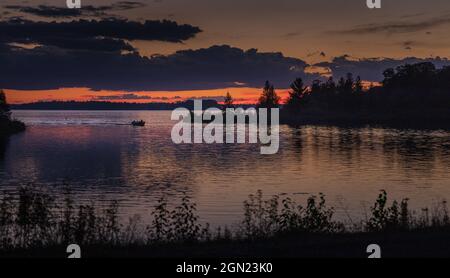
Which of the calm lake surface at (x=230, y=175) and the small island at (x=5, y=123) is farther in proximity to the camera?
the small island at (x=5, y=123)

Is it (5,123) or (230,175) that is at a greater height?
(5,123)

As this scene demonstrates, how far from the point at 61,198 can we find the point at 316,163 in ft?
137

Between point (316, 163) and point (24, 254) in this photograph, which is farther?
point (316, 163)

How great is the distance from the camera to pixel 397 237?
70.8ft

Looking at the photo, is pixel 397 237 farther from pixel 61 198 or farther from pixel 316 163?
pixel 316 163

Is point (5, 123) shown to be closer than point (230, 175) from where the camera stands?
No

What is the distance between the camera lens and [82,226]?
906 inches

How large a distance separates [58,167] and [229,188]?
30.7 metres

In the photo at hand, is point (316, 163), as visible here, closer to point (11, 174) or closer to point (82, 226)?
point (11, 174)

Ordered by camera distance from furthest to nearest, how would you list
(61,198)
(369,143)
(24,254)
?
(369,143), (61,198), (24,254)

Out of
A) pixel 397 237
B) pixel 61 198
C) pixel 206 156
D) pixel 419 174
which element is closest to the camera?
pixel 397 237

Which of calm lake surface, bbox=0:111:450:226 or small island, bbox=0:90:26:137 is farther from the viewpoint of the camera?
small island, bbox=0:90:26:137
